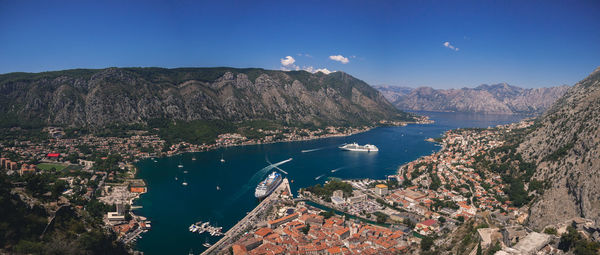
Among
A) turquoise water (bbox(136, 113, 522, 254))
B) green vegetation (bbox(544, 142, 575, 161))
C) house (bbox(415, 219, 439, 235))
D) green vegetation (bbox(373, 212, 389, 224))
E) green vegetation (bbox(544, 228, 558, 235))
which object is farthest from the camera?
green vegetation (bbox(544, 142, 575, 161))

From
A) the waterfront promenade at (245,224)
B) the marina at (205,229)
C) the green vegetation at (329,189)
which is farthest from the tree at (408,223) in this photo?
the marina at (205,229)

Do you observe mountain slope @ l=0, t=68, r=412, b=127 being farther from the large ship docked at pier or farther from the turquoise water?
the large ship docked at pier

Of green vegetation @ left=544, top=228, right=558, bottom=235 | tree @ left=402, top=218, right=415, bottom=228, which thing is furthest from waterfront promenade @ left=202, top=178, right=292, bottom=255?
green vegetation @ left=544, top=228, right=558, bottom=235

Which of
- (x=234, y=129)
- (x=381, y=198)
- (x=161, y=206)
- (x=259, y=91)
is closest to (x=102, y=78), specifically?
(x=234, y=129)

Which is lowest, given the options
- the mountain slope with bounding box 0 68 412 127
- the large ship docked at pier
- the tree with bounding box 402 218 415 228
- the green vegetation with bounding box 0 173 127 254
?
the tree with bounding box 402 218 415 228

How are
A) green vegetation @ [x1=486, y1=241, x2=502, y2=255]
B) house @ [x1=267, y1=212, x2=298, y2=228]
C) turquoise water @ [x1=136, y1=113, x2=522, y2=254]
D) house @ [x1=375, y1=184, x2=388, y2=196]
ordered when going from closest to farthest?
green vegetation @ [x1=486, y1=241, x2=502, y2=255] → house @ [x1=267, y1=212, x2=298, y2=228] → turquoise water @ [x1=136, y1=113, x2=522, y2=254] → house @ [x1=375, y1=184, x2=388, y2=196]

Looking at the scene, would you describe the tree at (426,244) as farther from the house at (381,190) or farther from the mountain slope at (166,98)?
the mountain slope at (166,98)
